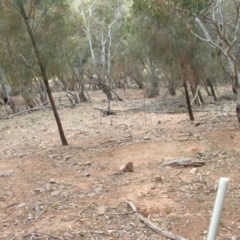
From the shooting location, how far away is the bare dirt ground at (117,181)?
5.81 meters

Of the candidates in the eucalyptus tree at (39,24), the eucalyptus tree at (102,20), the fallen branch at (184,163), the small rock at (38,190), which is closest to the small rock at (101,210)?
the small rock at (38,190)

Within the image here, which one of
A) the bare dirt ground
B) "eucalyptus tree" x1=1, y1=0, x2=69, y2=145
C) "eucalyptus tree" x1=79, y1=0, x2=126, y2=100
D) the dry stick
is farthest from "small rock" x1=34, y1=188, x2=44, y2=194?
"eucalyptus tree" x1=79, y1=0, x2=126, y2=100

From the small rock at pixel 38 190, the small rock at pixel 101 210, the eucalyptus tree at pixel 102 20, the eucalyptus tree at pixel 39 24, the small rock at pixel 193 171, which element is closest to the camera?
the small rock at pixel 101 210

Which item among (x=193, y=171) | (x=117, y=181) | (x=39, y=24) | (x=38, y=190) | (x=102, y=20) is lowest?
(x=193, y=171)

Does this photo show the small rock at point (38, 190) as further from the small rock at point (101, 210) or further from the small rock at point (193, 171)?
the small rock at point (193, 171)

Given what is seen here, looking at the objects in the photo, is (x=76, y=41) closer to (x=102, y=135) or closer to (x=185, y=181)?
(x=102, y=135)

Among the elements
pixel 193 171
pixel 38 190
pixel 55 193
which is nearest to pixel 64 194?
pixel 55 193

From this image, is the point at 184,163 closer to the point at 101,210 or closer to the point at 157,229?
the point at 101,210

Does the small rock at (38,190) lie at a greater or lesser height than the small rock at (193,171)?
greater

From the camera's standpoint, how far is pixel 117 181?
7855 millimetres

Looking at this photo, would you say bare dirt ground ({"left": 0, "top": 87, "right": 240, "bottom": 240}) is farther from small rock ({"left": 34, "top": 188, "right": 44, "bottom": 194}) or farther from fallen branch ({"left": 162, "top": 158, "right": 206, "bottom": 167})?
fallen branch ({"left": 162, "top": 158, "right": 206, "bottom": 167})

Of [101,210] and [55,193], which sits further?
[55,193]

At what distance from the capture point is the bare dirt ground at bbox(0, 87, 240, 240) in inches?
229

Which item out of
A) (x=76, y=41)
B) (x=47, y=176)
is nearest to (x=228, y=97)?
(x=76, y=41)
